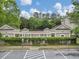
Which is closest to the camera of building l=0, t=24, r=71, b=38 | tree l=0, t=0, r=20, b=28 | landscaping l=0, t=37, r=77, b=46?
tree l=0, t=0, r=20, b=28

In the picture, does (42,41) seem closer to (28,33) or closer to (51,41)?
(51,41)

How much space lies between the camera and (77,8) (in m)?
46.0

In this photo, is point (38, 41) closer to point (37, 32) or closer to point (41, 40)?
point (41, 40)

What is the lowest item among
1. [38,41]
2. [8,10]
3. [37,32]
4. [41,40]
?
[38,41]

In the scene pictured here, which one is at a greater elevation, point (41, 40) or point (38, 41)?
point (41, 40)

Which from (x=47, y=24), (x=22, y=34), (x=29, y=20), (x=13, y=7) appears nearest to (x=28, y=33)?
(x=22, y=34)

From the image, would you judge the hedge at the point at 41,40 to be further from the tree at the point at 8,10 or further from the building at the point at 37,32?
the building at the point at 37,32

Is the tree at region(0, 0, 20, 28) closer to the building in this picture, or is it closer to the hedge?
the hedge

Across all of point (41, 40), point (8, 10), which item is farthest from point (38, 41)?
point (8, 10)

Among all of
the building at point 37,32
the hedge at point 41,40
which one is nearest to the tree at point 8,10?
the hedge at point 41,40

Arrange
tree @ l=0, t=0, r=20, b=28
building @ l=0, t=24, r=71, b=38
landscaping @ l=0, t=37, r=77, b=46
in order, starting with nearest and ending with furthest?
tree @ l=0, t=0, r=20, b=28
landscaping @ l=0, t=37, r=77, b=46
building @ l=0, t=24, r=71, b=38

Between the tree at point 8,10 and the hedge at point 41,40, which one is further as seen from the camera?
the hedge at point 41,40

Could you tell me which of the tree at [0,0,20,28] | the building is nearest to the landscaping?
the tree at [0,0,20,28]

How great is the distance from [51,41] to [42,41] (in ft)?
7.01
